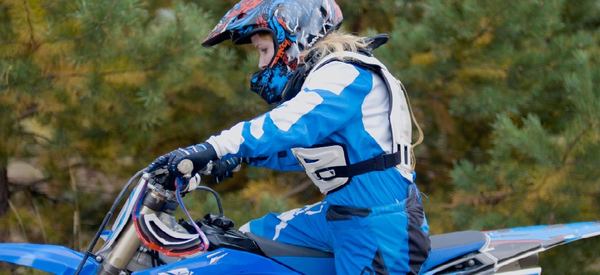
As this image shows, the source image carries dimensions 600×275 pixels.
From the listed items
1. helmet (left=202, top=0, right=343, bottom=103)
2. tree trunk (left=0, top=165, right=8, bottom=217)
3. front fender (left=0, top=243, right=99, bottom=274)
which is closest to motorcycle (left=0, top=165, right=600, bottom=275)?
front fender (left=0, top=243, right=99, bottom=274)

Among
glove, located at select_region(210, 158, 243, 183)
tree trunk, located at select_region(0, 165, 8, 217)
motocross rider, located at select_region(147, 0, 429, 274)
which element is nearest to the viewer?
motocross rider, located at select_region(147, 0, 429, 274)

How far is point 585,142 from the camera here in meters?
4.01

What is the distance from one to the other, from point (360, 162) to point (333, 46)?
368 mm

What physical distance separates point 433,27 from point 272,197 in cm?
117

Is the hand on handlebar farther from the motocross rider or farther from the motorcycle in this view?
the motocross rider

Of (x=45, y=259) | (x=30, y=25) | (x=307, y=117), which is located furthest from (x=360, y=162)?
(x=30, y=25)

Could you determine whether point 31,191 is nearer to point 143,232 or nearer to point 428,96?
point 428,96

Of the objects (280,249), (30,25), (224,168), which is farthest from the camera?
(30,25)

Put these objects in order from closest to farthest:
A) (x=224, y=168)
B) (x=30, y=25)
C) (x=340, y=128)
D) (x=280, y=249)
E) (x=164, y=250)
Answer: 1. (x=164, y=250)
2. (x=340, y=128)
3. (x=280, y=249)
4. (x=224, y=168)
5. (x=30, y=25)

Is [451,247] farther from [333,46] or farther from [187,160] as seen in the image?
[187,160]

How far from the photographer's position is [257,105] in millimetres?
4930

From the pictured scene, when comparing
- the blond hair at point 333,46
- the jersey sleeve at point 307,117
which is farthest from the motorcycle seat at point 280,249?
the blond hair at point 333,46

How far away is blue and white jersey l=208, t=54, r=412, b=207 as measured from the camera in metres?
2.41

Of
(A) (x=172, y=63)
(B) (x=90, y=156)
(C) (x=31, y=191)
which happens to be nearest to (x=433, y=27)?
(A) (x=172, y=63)
